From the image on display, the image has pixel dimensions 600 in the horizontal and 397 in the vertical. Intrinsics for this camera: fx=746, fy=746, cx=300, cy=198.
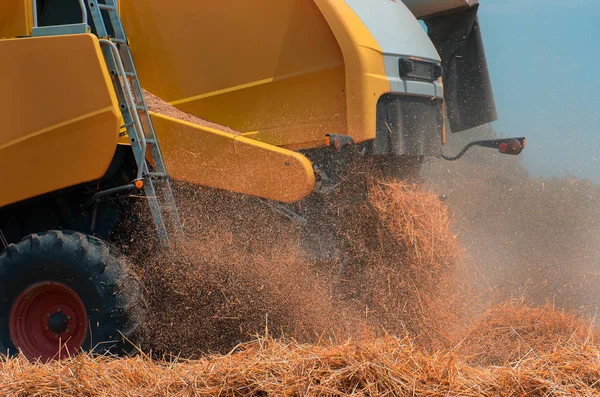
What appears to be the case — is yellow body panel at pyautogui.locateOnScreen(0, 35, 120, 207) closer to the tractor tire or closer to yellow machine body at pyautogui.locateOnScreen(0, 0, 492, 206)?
yellow machine body at pyautogui.locateOnScreen(0, 0, 492, 206)

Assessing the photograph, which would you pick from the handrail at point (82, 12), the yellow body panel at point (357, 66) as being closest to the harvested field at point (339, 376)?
the yellow body panel at point (357, 66)

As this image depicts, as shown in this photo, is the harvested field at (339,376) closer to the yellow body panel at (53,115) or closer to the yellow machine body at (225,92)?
the yellow machine body at (225,92)

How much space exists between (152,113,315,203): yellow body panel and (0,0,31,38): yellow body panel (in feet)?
3.56

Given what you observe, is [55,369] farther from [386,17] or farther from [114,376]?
[386,17]

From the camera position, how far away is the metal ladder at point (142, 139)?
4316 mm

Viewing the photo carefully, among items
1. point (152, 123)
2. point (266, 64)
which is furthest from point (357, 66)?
point (152, 123)

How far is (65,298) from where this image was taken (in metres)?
4.30

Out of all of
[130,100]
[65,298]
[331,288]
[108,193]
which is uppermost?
[130,100]

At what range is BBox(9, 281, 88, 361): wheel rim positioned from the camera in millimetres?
4234

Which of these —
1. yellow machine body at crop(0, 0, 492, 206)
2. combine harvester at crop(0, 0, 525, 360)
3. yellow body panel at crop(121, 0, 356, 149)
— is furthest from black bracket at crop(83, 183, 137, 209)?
yellow body panel at crop(121, 0, 356, 149)

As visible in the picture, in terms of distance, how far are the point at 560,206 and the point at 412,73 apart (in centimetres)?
335

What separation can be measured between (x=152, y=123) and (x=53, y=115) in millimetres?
572

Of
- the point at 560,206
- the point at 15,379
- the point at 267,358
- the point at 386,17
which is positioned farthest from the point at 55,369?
the point at 560,206

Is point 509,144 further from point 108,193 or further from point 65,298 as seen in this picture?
point 65,298
